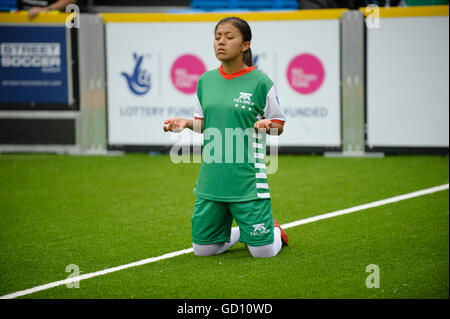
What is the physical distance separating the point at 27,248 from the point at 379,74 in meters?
5.63

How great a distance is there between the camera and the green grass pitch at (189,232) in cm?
464

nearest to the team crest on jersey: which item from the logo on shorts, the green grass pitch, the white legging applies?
the logo on shorts

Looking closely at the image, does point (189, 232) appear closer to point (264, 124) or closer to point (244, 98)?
point (244, 98)

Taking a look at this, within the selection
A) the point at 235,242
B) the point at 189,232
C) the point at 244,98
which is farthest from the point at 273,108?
the point at 189,232

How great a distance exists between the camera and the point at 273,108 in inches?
201

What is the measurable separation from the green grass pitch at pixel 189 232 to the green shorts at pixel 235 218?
6.1 inches

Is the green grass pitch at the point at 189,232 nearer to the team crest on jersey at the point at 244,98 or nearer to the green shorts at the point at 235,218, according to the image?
the green shorts at the point at 235,218

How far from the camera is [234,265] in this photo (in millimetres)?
5105

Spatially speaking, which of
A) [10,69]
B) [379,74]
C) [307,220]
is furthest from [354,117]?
[10,69]

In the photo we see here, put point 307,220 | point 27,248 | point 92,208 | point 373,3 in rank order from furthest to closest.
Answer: point 373,3, point 92,208, point 307,220, point 27,248

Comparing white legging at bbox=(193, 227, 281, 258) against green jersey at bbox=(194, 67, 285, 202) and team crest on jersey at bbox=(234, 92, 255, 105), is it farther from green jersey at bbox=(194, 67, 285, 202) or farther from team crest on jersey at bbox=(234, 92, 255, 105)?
team crest on jersey at bbox=(234, 92, 255, 105)

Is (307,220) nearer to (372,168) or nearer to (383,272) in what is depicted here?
(383,272)

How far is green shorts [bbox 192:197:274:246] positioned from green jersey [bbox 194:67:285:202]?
0.22 ft

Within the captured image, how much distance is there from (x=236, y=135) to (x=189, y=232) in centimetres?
140
